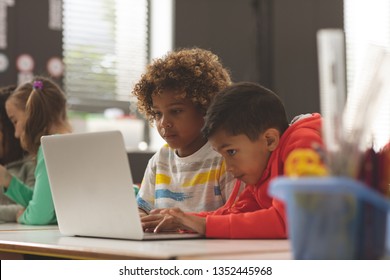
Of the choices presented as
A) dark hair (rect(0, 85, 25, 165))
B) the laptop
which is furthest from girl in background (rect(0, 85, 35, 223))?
the laptop

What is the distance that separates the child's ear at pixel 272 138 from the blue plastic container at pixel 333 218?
55 centimetres

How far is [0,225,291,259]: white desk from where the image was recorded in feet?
3.23

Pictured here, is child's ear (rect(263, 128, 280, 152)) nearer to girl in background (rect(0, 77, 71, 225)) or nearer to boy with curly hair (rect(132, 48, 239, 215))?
boy with curly hair (rect(132, 48, 239, 215))

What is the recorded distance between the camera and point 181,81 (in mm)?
1753

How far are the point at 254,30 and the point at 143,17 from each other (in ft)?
2.27

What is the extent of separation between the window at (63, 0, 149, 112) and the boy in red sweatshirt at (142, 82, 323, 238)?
8.29ft

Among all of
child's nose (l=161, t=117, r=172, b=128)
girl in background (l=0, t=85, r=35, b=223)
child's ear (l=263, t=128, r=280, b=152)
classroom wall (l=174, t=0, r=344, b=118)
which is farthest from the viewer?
classroom wall (l=174, t=0, r=344, b=118)

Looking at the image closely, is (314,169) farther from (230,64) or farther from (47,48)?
(230,64)

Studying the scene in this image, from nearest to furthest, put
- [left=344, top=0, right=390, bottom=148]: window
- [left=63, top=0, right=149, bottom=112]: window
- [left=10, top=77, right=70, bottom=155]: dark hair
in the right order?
[left=10, top=77, right=70, bottom=155]: dark hair < [left=63, top=0, right=149, bottom=112]: window < [left=344, top=0, right=390, bottom=148]: window

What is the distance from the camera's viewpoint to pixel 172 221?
140 centimetres

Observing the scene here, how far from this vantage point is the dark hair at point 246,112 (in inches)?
52.0

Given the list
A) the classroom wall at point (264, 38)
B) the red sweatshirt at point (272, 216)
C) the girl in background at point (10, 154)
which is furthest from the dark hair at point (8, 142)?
the classroom wall at point (264, 38)

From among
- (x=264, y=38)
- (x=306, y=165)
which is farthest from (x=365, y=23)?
(x=306, y=165)
